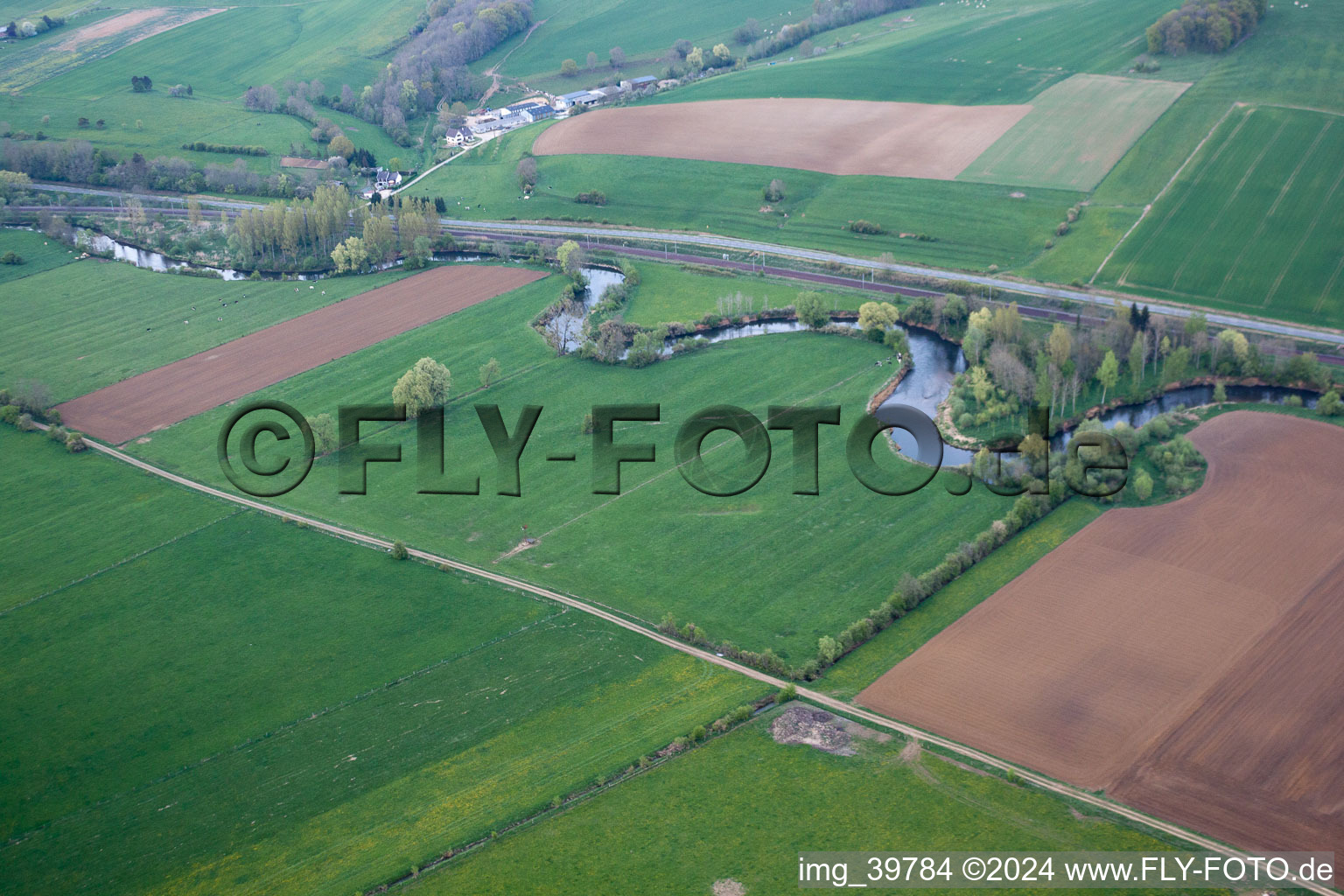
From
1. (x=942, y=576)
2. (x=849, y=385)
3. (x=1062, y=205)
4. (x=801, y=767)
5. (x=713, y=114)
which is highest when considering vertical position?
(x=713, y=114)

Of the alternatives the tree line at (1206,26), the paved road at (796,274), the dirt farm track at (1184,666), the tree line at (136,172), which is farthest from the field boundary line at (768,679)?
the tree line at (1206,26)

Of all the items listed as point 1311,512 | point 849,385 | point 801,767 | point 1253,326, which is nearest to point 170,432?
point 849,385

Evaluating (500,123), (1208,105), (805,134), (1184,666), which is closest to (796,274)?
(805,134)

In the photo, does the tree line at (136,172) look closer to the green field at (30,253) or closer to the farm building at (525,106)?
the green field at (30,253)

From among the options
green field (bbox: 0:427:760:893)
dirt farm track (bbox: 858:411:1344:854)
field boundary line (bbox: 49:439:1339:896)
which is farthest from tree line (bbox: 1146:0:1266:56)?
green field (bbox: 0:427:760:893)

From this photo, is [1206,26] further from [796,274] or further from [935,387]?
[935,387]

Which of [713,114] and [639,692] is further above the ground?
[713,114]

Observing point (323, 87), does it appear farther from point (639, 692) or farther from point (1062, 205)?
point (639, 692)

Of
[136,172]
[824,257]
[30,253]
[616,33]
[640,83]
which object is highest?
[616,33]
